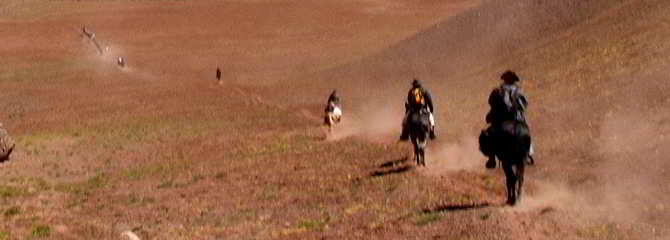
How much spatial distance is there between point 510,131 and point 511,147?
323 millimetres

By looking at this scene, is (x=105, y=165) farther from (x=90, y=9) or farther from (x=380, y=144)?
(x=90, y=9)

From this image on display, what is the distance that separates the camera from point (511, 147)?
66.0 ft

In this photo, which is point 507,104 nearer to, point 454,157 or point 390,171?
point 390,171

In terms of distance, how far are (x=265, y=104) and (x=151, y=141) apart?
14725 millimetres

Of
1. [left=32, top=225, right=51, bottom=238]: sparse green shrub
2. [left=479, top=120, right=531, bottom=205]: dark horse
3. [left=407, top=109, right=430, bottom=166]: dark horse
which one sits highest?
[left=407, top=109, right=430, bottom=166]: dark horse

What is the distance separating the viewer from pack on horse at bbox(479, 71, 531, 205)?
790 inches

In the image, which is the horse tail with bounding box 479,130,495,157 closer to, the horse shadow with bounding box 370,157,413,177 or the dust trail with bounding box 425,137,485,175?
the dust trail with bounding box 425,137,485,175

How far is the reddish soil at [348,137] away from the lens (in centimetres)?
2203

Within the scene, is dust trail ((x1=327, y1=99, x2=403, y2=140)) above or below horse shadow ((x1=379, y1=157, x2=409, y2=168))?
above

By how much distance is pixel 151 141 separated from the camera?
47.0 m

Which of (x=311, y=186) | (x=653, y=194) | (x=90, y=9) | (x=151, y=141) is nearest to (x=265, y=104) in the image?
(x=151, y=141)

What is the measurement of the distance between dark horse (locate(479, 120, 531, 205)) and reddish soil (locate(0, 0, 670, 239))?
1.98ft

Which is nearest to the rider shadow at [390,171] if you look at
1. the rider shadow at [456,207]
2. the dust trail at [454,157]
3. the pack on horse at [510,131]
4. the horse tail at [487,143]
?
the dust trail at [454,157]

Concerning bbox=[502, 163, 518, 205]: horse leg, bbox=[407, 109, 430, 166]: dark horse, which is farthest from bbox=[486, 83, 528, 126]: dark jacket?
bbox=[407, 109, 430, 166]: dark horse
